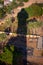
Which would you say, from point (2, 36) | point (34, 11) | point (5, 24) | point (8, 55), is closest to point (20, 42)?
point (2, 36)

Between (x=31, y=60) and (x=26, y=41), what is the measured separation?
2.11m

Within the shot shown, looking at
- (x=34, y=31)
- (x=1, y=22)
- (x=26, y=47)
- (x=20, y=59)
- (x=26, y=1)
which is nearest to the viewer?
(x=20, y=59)

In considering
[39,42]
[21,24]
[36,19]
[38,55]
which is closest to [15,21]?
[21,24]

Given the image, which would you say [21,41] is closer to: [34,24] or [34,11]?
[34,24]

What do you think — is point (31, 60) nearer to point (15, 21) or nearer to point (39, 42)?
point (39, 42)

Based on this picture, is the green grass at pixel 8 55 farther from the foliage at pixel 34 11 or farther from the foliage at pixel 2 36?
the foliage at pixel 34 11

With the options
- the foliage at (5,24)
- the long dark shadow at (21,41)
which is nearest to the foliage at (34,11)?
the long dark shadow at (21,41)

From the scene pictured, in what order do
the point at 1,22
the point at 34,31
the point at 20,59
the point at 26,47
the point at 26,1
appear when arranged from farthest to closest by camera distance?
the point at 26,1 → the point at 1,22 → the point at 34,31 → the point at 26,47 → the point at 20,59

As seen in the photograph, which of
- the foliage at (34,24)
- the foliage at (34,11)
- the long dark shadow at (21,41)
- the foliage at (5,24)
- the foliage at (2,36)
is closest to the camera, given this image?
the long dark shadow at (21,41)

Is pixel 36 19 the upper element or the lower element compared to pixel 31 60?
upper

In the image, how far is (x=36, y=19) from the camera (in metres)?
18.0

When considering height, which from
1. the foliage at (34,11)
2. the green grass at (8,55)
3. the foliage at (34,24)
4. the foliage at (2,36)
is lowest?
the green grass at (8,55)

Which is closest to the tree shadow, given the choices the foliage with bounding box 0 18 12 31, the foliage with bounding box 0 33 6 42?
the foliage with bounding box 0 33 6 42

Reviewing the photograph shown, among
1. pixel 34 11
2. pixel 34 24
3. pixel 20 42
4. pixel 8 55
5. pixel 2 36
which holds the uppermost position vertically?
pixel 34 11
